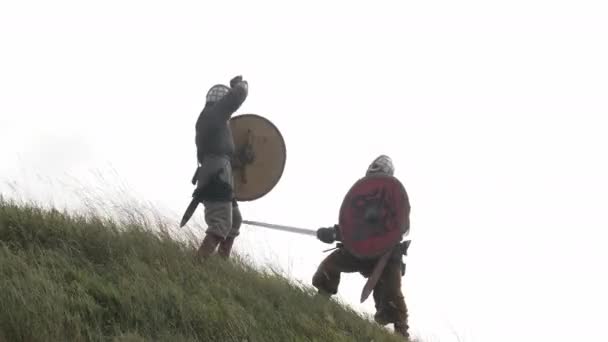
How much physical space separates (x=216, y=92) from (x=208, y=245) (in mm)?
1156

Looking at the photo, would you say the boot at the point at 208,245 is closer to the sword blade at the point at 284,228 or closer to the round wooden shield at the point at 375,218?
the sword blade at the point at 284,228

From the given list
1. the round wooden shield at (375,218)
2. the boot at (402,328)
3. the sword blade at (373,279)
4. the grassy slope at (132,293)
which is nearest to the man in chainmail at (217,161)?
the grassy slope at (132,293)

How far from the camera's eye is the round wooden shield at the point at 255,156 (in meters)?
5.57

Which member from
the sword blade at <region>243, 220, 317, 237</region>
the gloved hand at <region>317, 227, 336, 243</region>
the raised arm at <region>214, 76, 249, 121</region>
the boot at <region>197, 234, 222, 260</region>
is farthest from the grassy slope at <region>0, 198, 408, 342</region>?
the raised arm at <region>214, 76, 249, 121</region>

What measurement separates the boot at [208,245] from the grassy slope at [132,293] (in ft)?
0.26

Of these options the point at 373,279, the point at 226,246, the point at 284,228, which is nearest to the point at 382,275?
the point at 373,279

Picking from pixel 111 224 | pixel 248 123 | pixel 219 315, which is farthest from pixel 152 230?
pixel 219 315

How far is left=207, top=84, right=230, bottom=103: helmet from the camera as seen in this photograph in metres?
5.28

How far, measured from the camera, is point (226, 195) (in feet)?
16.6

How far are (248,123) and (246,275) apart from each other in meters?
1.45

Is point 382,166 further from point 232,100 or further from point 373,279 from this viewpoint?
point 232,100

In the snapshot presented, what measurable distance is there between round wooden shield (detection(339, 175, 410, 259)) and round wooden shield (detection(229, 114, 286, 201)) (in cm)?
70

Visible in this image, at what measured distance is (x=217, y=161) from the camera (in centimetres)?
508

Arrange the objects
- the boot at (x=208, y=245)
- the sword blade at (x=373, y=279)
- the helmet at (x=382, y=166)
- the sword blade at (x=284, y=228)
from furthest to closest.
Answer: the sword blade at (x=284, y=228) → the helmet at (x=382, y=166) → the sword blade at (x=373, y=279) → the boot at (x=208, y=245)
